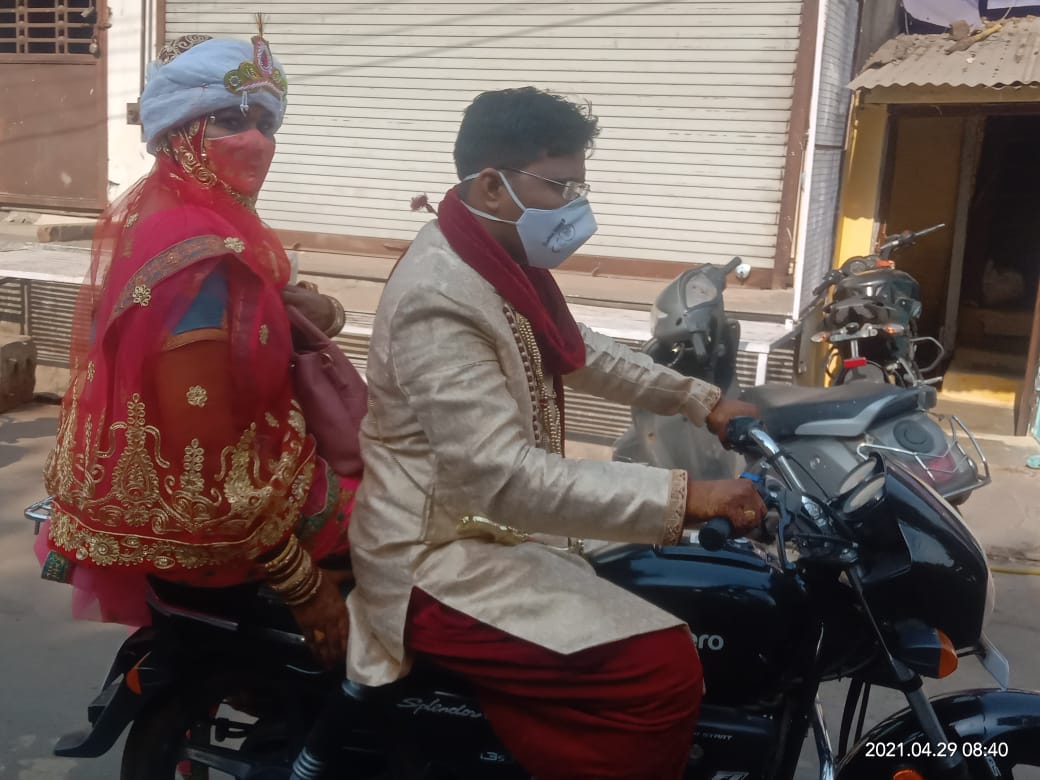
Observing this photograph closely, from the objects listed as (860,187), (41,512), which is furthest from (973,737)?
(860,187)

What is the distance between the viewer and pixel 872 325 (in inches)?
192

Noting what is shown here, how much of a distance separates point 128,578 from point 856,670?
145 centimetres

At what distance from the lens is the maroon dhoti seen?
1.75 meters

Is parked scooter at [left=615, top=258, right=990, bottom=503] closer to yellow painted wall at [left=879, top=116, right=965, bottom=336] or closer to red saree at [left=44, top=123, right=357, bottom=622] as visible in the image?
red saree at [left=44, top=123, right=357, bottom=622]

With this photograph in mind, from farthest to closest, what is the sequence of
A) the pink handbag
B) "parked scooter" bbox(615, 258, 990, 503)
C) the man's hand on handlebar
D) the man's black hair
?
"parked scooter" bbox(615, 258, 990, 503) → the man's hand on handlebar → the pink handbag → the man's black hair

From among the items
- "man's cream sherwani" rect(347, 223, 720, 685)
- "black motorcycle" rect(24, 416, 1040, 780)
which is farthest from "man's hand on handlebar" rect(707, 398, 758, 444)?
"man's cream sherwani" rect(347, 223, 720, 685)

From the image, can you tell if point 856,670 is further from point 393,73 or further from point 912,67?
point 393,73

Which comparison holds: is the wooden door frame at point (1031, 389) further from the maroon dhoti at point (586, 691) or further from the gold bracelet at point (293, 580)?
the gold bracelet at point (293, 580)

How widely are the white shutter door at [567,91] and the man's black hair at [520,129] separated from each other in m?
4.74

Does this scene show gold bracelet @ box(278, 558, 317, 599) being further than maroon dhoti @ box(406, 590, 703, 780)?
Yes

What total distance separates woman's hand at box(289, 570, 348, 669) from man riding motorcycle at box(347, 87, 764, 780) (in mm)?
36

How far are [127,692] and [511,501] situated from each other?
988 mm

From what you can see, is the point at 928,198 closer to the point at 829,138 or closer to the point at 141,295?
the point at 829,138

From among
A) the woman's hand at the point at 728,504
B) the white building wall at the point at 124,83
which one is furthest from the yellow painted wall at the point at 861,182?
the woman's hand at the point at 728,504
